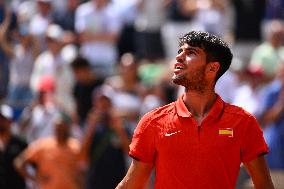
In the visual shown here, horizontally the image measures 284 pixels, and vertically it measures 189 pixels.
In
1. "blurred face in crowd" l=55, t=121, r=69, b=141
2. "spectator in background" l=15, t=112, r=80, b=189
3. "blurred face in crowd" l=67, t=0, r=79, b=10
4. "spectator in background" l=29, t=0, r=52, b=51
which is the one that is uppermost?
"blurred face in crowd" l=67, t=0, r=79, b=10

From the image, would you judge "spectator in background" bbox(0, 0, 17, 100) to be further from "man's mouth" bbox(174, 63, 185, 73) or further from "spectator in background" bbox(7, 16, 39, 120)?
"man's mouth" bbox(174, 63, 185, 73)

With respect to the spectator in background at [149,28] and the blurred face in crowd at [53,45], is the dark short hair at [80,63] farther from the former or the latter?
the spectator in background at [149,28]

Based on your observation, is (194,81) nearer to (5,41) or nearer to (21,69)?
(5,41)

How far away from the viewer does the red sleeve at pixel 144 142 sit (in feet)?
21.2

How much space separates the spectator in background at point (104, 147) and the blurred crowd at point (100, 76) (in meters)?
0.01

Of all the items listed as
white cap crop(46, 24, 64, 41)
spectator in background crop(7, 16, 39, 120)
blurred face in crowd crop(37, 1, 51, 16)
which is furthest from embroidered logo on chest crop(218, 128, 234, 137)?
blurred face in crowd crop(37, 1, 51, 16)

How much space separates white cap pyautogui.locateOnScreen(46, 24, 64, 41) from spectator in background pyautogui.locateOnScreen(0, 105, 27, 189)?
3.19 m

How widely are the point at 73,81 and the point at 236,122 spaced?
9.09 m

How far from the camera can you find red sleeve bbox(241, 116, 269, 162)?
6.40m

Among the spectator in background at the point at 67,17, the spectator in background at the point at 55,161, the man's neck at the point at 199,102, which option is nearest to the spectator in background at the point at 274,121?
the spectator in background at the point at 55,161

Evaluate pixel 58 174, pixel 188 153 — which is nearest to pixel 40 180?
pixel 58 174

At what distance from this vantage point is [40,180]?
1305 cm

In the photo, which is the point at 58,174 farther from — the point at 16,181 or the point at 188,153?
the point at 188,153

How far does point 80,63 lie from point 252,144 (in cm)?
862
